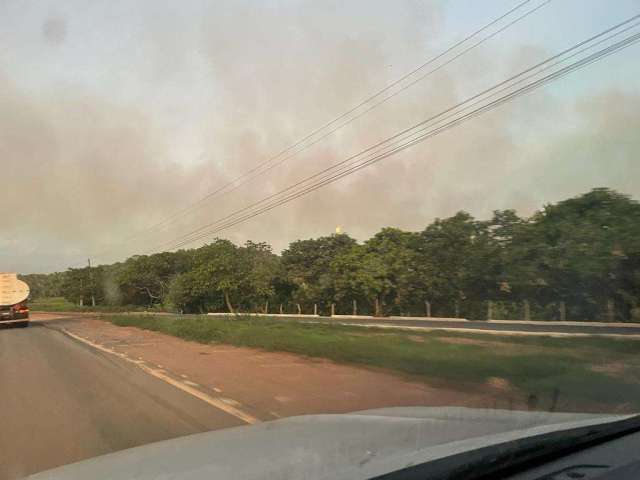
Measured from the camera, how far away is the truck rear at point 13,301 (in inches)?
1409

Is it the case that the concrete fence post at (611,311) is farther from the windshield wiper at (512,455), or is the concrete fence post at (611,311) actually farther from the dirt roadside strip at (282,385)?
the windshield wiper at (512,455)

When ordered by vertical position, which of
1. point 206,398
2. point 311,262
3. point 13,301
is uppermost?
point 311,262

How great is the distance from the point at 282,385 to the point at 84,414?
363 cm

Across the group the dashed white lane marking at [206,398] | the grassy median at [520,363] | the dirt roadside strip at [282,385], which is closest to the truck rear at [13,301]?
the grassy median at [520,363]

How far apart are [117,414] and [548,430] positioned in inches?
259

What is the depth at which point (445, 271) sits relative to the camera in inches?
1502

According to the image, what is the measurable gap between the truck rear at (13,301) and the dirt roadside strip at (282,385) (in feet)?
73.0

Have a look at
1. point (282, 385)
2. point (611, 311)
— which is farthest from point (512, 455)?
point (611, 311)

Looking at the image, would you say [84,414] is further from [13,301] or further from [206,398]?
[13,301]

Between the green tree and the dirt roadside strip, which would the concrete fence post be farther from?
the green tree

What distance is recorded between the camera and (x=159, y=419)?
7840mm

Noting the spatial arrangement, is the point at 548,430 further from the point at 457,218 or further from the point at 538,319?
the point at 457,218

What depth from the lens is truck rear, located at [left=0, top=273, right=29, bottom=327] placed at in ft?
117

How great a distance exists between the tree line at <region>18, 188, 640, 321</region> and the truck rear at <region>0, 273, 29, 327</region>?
58.1ft
